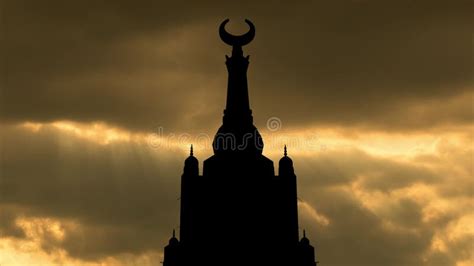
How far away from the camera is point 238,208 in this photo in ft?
274

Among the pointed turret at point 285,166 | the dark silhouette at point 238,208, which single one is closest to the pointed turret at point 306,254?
the dark silhouette at point 238,208

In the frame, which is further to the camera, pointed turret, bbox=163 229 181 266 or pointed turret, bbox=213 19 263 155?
pointed turret, bbox=213 19 263 155

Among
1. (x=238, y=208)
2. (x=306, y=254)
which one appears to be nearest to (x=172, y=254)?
(x=238, y=208)

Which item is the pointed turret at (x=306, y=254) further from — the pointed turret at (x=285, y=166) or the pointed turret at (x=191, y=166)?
the pointed turret at (x=191, y=166)

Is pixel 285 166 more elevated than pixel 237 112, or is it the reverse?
pixel 237 112

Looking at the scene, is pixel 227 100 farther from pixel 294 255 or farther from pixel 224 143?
pixel 294 255

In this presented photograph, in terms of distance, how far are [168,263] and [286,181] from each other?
545 inches

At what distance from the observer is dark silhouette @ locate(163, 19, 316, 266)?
8181 centimetres

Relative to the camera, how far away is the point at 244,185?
84562mm

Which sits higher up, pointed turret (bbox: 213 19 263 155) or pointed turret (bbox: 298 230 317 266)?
pointed turret (bbox: 213 19 263 155)

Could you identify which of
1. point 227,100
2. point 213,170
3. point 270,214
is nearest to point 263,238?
point 270,214

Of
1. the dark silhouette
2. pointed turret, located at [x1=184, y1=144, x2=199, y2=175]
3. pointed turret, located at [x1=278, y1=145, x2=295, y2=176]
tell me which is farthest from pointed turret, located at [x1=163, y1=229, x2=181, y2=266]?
pointed turret, located at [x1=278, y1=145, x2=295, y2=176]

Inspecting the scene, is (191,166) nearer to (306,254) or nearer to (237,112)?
(237,112)

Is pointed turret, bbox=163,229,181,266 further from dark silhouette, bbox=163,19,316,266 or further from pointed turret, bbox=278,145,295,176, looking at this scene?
pointed turret, bbox=278,145,295,176
